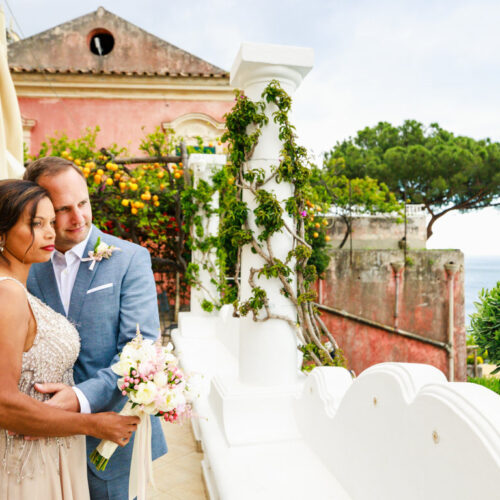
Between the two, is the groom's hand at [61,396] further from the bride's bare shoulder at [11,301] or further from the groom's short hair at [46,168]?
the groom's short hair at [46,168]

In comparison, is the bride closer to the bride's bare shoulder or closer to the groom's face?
the bride's bare shoulder

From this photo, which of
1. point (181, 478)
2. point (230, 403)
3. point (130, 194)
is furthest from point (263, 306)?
point (130, 194)

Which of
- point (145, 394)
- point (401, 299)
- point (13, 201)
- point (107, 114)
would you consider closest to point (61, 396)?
point (145, 394)

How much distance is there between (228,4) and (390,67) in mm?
37499

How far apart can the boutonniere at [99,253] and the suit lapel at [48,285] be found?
15 cm

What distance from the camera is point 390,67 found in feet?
152

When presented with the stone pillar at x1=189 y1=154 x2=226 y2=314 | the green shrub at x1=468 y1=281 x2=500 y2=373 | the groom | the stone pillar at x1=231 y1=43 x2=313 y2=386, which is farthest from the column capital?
the stone pillar at x1=189 y1=154 x2=226 y2=314

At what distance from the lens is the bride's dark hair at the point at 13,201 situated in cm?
126

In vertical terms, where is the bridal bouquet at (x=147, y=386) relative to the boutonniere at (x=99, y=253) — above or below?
below

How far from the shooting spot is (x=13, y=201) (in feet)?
4.14

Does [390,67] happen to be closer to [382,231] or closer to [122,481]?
[382,231]

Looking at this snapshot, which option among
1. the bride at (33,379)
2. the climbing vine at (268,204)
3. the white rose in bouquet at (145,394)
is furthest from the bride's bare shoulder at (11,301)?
the climbing vine at (268,204)

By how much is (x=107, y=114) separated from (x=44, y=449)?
10.7 metres

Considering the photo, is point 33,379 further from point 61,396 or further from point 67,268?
point 67,268
